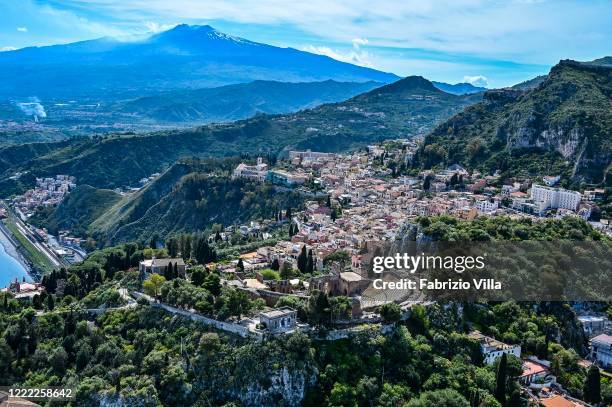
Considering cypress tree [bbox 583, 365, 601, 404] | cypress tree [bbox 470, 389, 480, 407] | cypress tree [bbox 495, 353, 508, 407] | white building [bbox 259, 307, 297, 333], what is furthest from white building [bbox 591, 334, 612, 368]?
white building [bbox 259, 307, 297, 333]

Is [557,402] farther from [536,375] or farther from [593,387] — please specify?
[536,375]

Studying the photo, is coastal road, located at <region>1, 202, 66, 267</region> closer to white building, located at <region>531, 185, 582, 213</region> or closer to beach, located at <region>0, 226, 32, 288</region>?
beach, located at <region>0, 226, 32, 288</region>

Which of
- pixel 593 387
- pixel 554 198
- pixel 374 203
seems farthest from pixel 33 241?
pixel 593 387

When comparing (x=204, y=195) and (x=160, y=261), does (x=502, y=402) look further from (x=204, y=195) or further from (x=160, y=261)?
(x=204, y=195)

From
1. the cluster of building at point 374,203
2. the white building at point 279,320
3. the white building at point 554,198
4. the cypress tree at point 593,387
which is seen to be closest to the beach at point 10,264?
the cluster of building at point 374,203

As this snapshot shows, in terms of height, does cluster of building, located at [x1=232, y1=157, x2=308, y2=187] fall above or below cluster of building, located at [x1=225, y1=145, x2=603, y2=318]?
A: below

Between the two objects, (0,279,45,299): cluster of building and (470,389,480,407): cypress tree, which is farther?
(0,279,45,299): cluster of building

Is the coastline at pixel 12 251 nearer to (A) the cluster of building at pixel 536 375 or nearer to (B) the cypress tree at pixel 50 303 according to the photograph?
(B) the cypress tree at pixel 50 303
